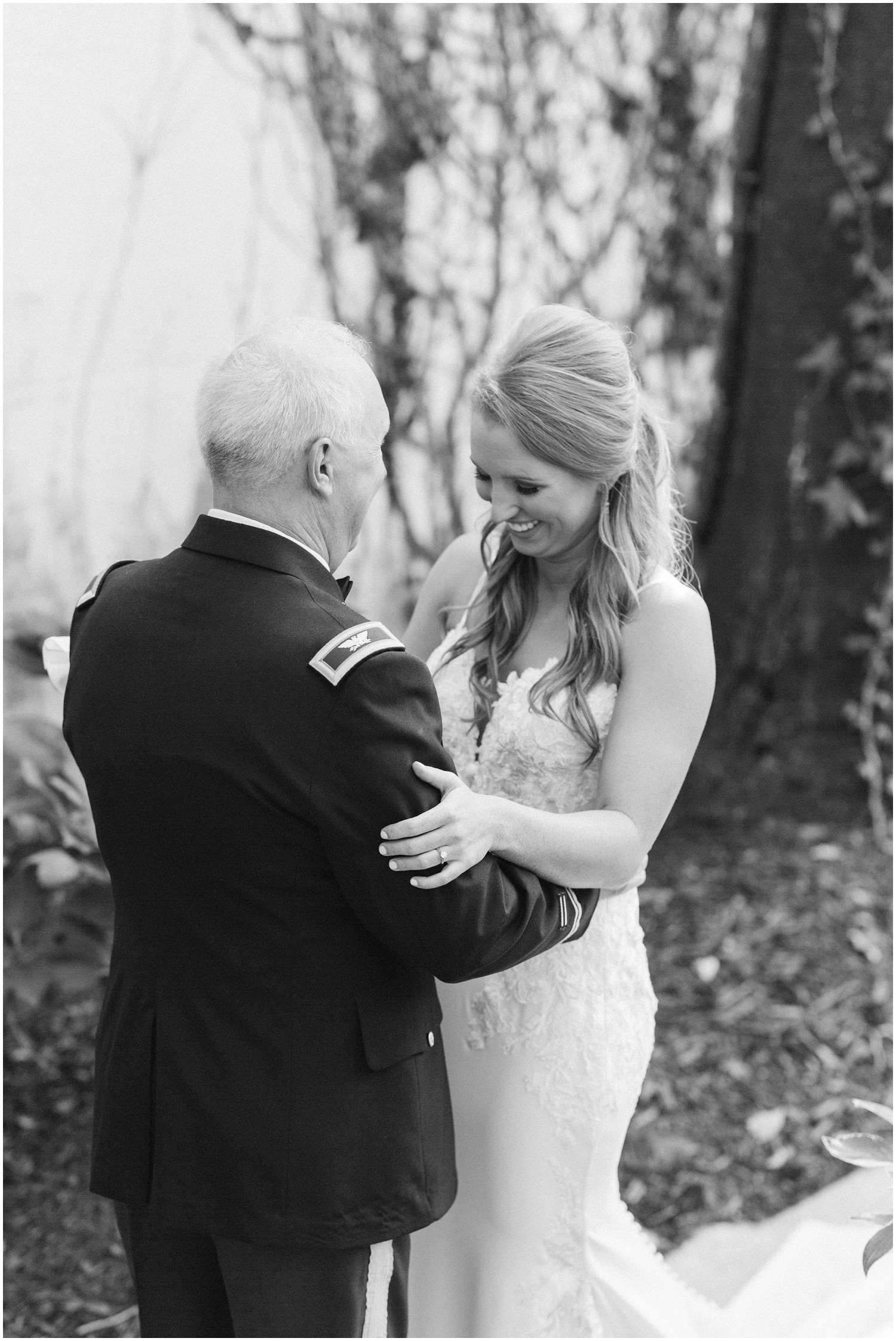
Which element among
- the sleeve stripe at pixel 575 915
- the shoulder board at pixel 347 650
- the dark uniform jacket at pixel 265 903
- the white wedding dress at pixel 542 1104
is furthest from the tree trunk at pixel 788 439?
the shoulder board at pixel 347 650

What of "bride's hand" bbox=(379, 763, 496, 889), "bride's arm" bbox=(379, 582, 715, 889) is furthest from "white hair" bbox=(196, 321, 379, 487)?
"bride's arm" bbox=(379, 582, 715, 889)

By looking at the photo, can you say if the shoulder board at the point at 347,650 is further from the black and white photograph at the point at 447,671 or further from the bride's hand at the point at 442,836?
the bride's hand at the point at 442,836

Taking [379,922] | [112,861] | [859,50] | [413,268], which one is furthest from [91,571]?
[859,50]

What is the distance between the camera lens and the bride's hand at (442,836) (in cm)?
141

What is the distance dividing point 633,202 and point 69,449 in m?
2.35

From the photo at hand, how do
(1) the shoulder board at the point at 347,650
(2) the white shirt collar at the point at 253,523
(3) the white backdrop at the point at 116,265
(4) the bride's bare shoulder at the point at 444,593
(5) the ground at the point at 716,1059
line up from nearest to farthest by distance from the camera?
(1) the shoulder board at the point at 347,650
(2) the white shirt collar at the point at 253,523
(4) the bride's bare shoulder at the point at 444,593
(5) the ground at the point at 716,1059
(3) the white backdrop at the point at 116,265

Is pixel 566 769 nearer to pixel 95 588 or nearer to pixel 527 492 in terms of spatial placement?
pixel 527 492

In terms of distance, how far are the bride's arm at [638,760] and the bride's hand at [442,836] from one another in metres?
0.07

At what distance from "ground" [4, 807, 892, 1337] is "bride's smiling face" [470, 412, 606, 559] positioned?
1803mm

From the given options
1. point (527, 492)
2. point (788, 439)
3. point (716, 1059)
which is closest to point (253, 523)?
point (527, 492)

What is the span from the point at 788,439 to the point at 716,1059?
7.05 feet

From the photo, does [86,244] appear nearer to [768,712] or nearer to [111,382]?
[111,382]

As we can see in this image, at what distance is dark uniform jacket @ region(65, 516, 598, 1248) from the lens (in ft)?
4.63

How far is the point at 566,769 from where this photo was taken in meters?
2.04
